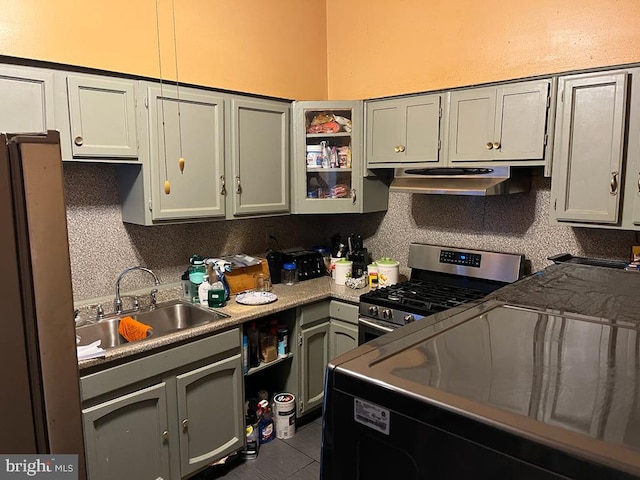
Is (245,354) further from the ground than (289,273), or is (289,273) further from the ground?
(289,273)

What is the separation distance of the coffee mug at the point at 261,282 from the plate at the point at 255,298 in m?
0.13

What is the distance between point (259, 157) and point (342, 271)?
907 mm

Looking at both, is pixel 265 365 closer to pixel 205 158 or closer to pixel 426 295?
pixel 426 295

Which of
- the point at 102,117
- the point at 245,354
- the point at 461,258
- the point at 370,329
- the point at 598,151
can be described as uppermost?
the point at 102,117

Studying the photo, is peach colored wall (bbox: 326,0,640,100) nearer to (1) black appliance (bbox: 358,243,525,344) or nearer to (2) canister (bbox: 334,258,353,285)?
(1) black appliance (bbox: 358,243,525,344)

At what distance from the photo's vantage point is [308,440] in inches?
110

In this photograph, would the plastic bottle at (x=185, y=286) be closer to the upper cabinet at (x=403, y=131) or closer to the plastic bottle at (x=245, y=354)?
the plastic bottle at (x=245, y=354)

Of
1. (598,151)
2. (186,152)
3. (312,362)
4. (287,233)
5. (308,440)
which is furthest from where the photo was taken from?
(287,233)

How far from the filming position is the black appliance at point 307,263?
3.12m

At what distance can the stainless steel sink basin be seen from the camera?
229 centimetres

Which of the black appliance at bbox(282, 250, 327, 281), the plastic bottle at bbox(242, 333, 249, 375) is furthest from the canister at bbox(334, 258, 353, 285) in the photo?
the plastic bottle at bbox(242, 333, 249, 375)

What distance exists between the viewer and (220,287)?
2566mm

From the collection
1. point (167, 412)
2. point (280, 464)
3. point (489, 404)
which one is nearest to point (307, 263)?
point (280, 464)

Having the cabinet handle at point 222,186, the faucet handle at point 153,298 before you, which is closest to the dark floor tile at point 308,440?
the faucet handle at point 153,298
